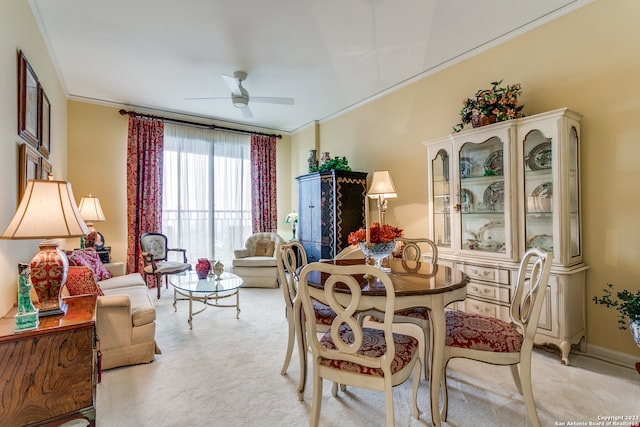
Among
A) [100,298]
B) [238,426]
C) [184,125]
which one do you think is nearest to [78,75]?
[184,125]

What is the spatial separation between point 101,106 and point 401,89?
460 cm

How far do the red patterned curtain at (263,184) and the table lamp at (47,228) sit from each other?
4.40 m

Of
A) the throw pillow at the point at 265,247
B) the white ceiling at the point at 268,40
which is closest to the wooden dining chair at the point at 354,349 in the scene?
the white ceiling at the point at 268,40

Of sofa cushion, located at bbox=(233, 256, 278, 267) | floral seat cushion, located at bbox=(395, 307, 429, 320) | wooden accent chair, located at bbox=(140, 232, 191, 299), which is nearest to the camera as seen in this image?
floral seat cushion, located at bbox=(395, 307, 429, 320)

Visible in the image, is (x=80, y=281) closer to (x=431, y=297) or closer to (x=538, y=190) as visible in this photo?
(x=431, y=297)

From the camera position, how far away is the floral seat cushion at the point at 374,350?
61.4 inches

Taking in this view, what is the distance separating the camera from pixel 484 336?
5.88 ft

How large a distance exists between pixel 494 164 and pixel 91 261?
4.32m

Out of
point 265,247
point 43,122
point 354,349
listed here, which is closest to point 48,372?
point 354,349

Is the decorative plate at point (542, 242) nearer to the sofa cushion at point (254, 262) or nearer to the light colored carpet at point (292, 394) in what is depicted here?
the light colored carpet at point (292, 394)

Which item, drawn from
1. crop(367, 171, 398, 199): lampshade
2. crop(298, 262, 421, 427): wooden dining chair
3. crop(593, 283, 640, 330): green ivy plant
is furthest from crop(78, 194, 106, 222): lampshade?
crop(593, 283, 640, 330): green ivy plant

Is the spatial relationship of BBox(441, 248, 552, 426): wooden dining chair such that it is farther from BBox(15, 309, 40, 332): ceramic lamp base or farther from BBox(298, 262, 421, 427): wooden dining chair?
BBox(15, 309, 40, 332): ceramic lamp base

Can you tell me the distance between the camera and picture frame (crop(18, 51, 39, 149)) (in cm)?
227

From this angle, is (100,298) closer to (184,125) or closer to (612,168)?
(184,125)
